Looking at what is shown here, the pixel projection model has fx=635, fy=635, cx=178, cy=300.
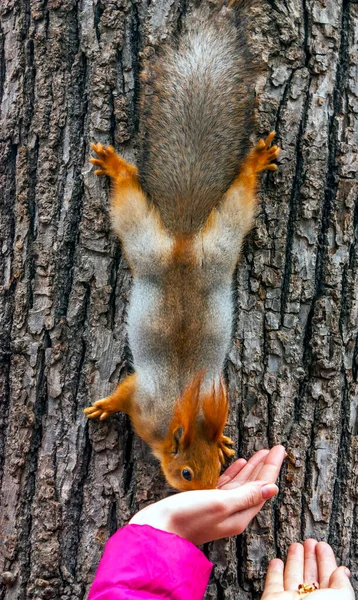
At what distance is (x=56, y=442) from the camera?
7.39 ft

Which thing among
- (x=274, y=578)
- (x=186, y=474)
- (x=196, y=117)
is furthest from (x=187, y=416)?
(x=196, y=117)

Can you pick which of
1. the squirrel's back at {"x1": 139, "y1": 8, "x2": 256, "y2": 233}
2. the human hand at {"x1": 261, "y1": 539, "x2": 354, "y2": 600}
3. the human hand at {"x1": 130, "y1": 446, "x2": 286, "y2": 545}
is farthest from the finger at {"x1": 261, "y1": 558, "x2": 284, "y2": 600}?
the squirrel's back at {"x1": 139, "y1": 8, "x2": 256, "y2": 233}

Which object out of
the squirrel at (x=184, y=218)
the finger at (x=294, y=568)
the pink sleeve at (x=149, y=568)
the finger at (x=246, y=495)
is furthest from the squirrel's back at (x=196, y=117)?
the finger at (x=294, y=568)

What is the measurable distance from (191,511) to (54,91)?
1484 mm

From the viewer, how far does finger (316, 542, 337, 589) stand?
6.80 ft

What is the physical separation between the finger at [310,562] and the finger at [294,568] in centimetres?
2

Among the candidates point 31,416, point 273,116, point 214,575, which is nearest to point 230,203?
point 273,116

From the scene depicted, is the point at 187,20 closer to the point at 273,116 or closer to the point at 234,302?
the point at 273,116

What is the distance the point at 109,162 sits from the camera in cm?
220

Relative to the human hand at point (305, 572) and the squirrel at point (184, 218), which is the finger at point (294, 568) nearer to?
the human hand at point (305, 572)

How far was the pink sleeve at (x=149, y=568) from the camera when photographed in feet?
5.58

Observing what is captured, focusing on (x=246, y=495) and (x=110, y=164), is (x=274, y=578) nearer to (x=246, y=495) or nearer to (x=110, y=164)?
(x=246, y=495)

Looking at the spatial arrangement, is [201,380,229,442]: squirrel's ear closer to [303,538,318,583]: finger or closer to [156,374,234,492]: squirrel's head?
[156,374,234,492]: squirrel's head

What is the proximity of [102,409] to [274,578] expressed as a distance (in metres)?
0.80
